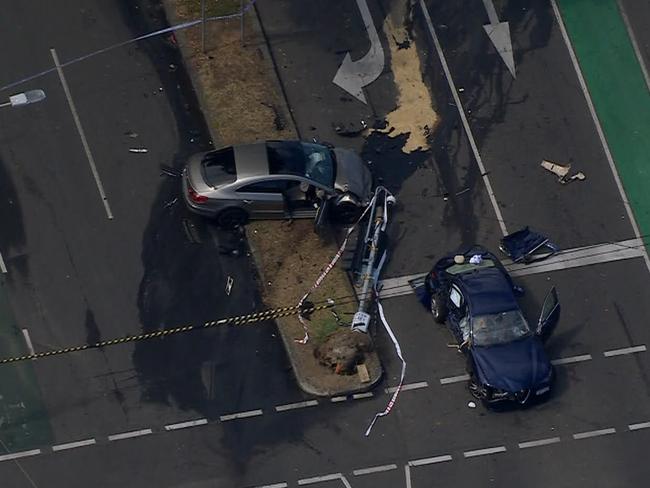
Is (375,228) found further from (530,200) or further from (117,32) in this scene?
(117,32)

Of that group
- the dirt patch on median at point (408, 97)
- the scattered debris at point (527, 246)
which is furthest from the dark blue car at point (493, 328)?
the dirt patch on median at point (408, 97)

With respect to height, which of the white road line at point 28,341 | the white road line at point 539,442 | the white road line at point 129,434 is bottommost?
the white road line at point 539,442

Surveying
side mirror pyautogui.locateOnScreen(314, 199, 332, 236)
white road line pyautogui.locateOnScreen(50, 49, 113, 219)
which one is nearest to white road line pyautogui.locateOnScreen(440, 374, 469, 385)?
side mirror pyautogui.locateOnScreen(314, 199, 332, 236)

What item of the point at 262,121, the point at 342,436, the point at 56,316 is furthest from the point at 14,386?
the point at 262,121

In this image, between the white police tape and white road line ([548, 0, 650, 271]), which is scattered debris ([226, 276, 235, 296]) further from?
white road line ([548, 0, 650, 271])

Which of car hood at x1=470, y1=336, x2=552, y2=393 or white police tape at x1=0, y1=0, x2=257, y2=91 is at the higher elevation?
white police tape at x1=0, y1=0, x2=257, y2=91

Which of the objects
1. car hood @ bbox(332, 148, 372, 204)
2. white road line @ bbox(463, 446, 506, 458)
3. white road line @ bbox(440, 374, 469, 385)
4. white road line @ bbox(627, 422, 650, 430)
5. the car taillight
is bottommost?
white road line @ bbox(627, 422, 650, 430)

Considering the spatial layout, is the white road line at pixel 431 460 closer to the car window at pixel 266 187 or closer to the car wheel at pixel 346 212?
the car wheel at pixel 346 212
